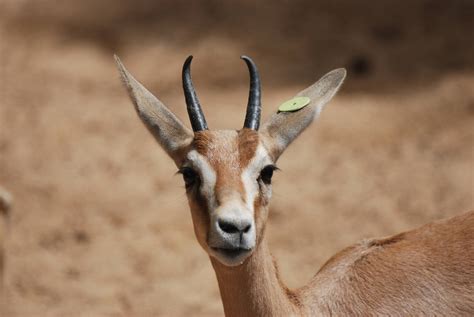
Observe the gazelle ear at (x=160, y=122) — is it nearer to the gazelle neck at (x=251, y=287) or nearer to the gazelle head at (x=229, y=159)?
the gazelle head at (x=229, y=159)

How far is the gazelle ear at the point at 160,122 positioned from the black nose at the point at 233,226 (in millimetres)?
1030

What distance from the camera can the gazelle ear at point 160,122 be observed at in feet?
20.1

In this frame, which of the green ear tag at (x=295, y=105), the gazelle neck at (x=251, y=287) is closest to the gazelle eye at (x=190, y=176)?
the gazelle neck at (x=251, y=287)

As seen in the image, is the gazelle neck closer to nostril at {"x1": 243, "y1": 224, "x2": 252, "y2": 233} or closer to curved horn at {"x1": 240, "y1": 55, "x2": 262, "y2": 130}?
nostril at {"x1": 243, "y1": 224, "x2": 252, "y2": 233}

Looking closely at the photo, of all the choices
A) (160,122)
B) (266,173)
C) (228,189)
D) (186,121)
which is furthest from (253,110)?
(186,121)

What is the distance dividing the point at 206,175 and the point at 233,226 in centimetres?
58

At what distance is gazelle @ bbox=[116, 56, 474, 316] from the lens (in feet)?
17.8

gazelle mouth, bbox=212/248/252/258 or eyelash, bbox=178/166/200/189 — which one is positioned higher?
eyelash, bbox=178/166/200/189

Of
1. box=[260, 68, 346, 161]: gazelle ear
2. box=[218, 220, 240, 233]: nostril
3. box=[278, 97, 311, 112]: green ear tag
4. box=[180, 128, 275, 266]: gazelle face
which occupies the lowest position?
box=[218, 220, 240, 233]: nostril

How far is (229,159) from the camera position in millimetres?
5633

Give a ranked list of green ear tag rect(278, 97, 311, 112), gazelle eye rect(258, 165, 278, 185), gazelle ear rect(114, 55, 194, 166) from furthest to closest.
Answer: green ear tag rect(278, 97, 311, 112) → gazelle ear rect(114, 55, 194, 166) → gazelle eye rect(258, 165, 278, 185)

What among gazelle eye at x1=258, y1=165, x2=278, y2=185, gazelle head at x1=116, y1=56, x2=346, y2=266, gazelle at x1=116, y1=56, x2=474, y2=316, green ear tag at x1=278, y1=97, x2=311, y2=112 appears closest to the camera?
gazelle head at x1=116, y1=56, x2=346, y2=266

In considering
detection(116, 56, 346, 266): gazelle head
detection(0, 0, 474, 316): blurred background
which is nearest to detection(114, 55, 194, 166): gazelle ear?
detection(116, 56, 346, 266): gazelle head

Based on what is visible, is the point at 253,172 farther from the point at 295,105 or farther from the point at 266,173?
the point at 295,105
